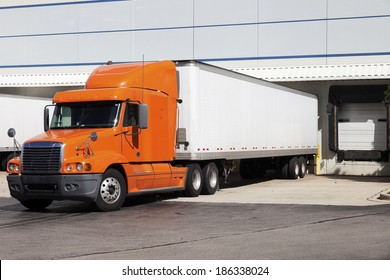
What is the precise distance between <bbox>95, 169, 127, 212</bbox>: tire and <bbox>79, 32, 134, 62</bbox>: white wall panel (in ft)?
63.6

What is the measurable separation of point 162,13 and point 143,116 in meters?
18.4

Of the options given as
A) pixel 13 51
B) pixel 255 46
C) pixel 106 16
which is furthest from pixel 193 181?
pixel 13 51

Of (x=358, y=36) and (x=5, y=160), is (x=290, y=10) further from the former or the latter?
(x=5, y=160)

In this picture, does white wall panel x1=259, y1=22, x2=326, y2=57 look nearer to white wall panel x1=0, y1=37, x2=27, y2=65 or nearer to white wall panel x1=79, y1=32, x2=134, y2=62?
white wall panel x1=79, y1=32, x2=134, y2=62

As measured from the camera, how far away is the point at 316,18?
30922 millimetres

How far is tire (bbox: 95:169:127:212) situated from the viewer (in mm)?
15336

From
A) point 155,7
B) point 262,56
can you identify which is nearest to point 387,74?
point 262,56

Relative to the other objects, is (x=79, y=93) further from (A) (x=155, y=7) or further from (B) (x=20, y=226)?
(A) (x=155, y=7)

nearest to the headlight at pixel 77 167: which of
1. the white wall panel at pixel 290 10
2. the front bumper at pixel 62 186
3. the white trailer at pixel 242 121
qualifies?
the front bumper at pixel 62 186

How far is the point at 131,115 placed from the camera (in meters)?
16.5

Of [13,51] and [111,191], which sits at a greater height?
[13,51]

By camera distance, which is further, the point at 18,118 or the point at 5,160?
the point at 5,160

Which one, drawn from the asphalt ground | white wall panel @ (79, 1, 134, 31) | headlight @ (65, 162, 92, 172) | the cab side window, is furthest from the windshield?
white wall panel @ (79, 1, 134, 31)
